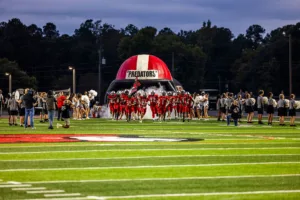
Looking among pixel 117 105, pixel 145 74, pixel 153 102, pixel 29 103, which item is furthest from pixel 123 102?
pixel 29 103

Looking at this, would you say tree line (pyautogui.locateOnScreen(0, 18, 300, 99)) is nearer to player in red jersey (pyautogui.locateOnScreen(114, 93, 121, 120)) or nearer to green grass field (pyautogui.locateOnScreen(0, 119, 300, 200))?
player in red jersey (pyautogui.locateOnScreen(114, 93, 121, 120))

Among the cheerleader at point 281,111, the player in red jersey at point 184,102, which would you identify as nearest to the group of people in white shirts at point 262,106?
the cheerleader at point 281,111

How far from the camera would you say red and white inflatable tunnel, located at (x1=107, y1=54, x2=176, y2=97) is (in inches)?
1903

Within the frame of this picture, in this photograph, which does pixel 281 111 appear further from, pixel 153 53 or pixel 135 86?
pixel 153 53

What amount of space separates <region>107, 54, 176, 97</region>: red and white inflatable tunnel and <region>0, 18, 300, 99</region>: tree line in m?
44.9

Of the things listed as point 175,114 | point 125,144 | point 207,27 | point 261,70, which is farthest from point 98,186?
point 207,27

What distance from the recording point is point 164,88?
48.3 m

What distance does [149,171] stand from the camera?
44.8ft

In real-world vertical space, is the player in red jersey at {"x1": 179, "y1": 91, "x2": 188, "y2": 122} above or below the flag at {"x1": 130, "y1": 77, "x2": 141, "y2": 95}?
below

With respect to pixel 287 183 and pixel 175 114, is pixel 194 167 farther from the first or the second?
pixel 175 114

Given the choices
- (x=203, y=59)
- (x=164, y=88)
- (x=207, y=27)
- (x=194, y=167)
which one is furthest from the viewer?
(x=207, y=27)

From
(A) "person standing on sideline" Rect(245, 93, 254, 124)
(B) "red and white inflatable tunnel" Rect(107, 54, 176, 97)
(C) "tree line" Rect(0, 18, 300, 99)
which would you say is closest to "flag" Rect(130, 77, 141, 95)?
(B) "red and white inflatable tunnel" Rect(107, 54, 176, 97)

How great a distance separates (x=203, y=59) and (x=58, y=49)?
997 inches

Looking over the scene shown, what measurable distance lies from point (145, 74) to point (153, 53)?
6651 centimetres
